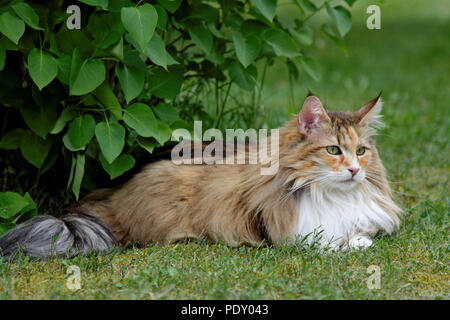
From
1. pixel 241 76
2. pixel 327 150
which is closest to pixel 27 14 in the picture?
pixel 241 76

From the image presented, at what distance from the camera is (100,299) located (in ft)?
9.13

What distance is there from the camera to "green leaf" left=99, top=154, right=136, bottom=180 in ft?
11.9

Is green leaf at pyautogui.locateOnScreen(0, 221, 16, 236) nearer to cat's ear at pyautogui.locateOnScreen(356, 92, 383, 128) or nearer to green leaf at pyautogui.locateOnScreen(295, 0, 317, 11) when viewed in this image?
cat's ear at pyautogui.locateOnScreen(356, 92, 383, 128)

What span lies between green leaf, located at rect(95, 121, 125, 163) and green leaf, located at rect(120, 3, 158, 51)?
57cm

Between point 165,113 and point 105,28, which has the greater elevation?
point 105,28

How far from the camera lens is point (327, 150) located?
340 centimetres

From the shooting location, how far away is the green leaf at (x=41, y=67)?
3264mm

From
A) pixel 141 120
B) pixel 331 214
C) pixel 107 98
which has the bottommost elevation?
pixel 331 214

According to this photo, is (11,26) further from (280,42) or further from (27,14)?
(280,42)

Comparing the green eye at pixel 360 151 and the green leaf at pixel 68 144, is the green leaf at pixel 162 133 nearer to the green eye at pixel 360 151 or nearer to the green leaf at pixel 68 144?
the green leaf at pixel 68 144

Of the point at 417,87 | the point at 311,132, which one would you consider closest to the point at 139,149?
the point at 311,132

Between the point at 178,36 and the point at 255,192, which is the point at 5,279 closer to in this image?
the point at 255,192

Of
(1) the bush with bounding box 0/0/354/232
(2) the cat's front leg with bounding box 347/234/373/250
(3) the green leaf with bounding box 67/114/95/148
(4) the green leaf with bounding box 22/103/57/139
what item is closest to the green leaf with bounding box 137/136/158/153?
(1) the bush with bounding box 0/0/354/232

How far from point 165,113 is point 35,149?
79 cm
